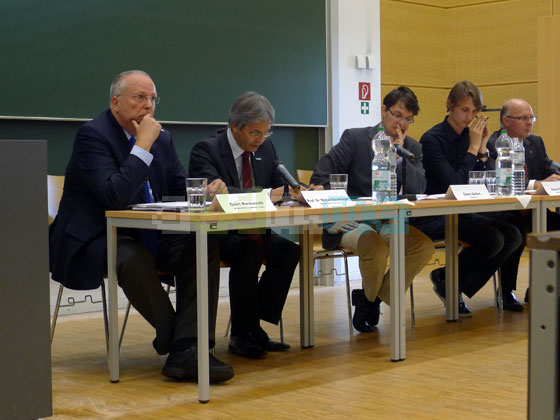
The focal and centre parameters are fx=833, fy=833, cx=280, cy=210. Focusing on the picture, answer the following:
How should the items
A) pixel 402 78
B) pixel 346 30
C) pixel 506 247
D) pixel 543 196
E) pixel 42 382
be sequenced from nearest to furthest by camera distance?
pixel 42 382 < pixel 543 196 < pixel 506 247 < pixel 346 30 < pixel 402 78

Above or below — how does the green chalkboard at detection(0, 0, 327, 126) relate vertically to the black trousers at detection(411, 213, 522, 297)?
above

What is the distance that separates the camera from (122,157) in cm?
323

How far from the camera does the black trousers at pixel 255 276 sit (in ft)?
11.3

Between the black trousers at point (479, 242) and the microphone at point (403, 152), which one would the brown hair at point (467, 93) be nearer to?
the black trousers at point (479, 242)

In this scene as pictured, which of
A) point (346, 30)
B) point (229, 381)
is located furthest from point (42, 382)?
point (346, 30)

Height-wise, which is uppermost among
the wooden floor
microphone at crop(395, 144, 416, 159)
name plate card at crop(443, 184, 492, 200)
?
microphone at crop(395, 144, 416, 159)

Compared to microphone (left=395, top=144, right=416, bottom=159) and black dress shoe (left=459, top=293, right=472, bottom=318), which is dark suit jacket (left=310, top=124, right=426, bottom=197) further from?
black dress shoe (left=459, top=293, right=472, bottom=318)

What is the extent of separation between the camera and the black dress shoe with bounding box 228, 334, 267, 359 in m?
3.48

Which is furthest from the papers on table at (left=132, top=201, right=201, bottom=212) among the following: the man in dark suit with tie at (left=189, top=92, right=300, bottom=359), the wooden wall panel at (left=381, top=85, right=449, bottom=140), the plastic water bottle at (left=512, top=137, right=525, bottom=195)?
the wooden wall panel at (left=381, top=85, right=449, bottom=140)

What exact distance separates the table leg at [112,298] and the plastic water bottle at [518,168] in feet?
6.59

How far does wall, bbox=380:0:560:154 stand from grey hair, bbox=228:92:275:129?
3488 mm

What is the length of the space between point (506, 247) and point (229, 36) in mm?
2152

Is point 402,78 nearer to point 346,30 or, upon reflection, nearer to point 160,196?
point 346,30

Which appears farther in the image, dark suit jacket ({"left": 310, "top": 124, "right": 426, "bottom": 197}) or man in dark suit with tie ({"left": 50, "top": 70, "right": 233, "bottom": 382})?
dark suit jacket ({"left": 310, "top": 124, "right": 426, "bottom": 197})
